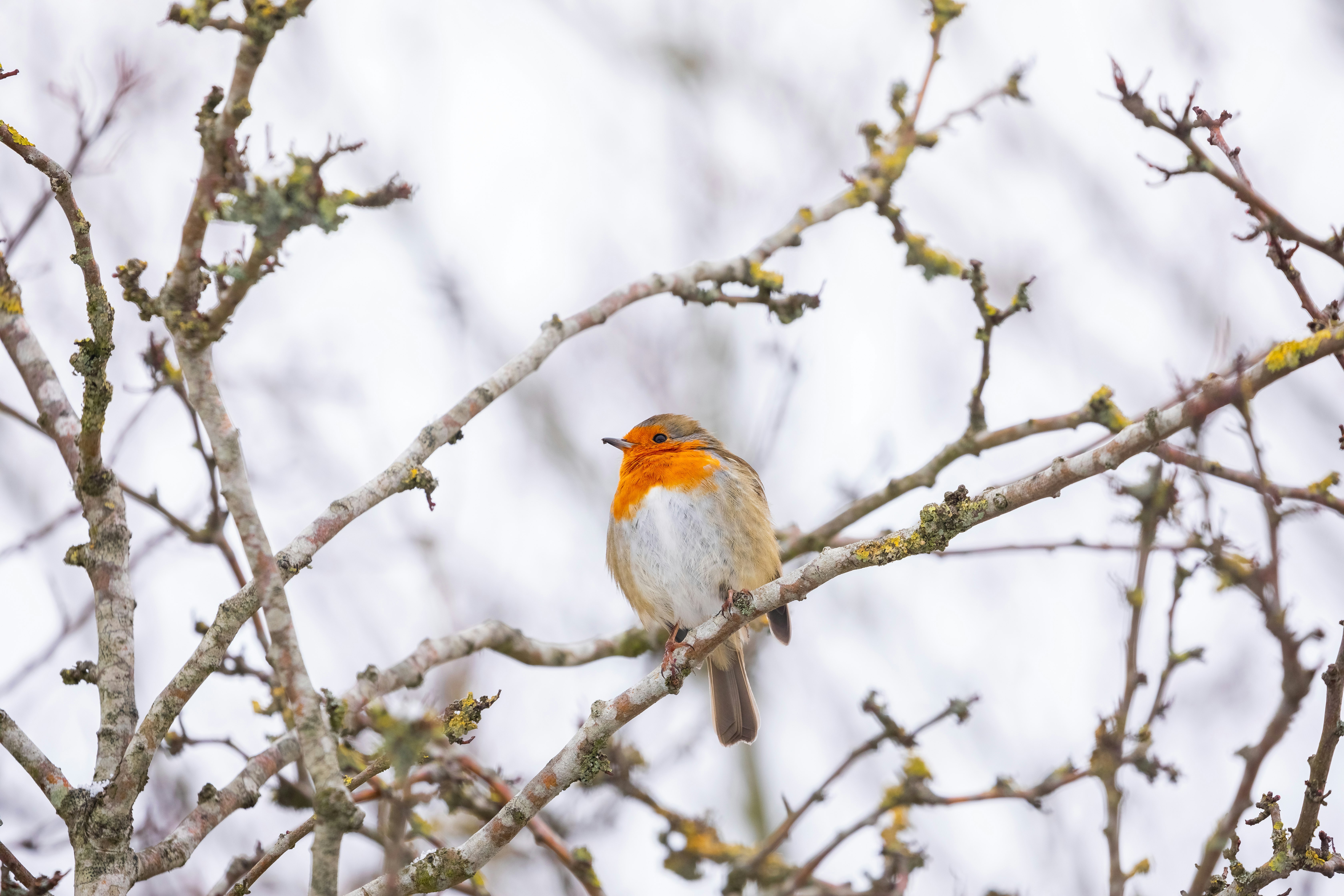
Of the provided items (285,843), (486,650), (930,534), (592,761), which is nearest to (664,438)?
(486,650)

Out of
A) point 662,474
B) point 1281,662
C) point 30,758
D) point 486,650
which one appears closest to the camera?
point 1281,662

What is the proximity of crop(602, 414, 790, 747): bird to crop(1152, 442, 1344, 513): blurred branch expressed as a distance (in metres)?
1.97

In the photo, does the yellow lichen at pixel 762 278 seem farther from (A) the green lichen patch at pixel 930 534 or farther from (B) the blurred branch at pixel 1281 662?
(B) the blurred branch at pixel 1281 662

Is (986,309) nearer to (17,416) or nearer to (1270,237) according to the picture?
(1270,237)

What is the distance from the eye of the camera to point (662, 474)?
16.6 ft

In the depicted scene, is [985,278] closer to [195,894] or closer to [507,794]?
[507,794]

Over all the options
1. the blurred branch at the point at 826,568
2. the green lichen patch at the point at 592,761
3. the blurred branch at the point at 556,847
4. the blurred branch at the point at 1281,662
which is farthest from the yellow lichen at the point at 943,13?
the blurred branch at the point at 556,847

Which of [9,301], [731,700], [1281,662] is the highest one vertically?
[9,301]

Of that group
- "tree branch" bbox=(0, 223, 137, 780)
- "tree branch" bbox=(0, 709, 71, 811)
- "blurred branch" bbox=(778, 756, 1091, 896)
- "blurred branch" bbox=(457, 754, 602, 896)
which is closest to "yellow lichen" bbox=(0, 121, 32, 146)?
"tree branch" bbox=(0, 223, 137, 780)

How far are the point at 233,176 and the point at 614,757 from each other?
3.03 m

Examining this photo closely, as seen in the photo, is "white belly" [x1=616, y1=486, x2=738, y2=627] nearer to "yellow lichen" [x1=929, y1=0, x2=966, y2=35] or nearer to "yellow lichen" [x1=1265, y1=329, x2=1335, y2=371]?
"yellow lichen" [x1=929, y1=0, x2=966, y2=35]

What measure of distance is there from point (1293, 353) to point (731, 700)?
3.38 metres

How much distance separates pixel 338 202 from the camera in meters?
2.17

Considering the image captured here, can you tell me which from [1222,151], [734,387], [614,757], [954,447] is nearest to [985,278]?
[954,447]
